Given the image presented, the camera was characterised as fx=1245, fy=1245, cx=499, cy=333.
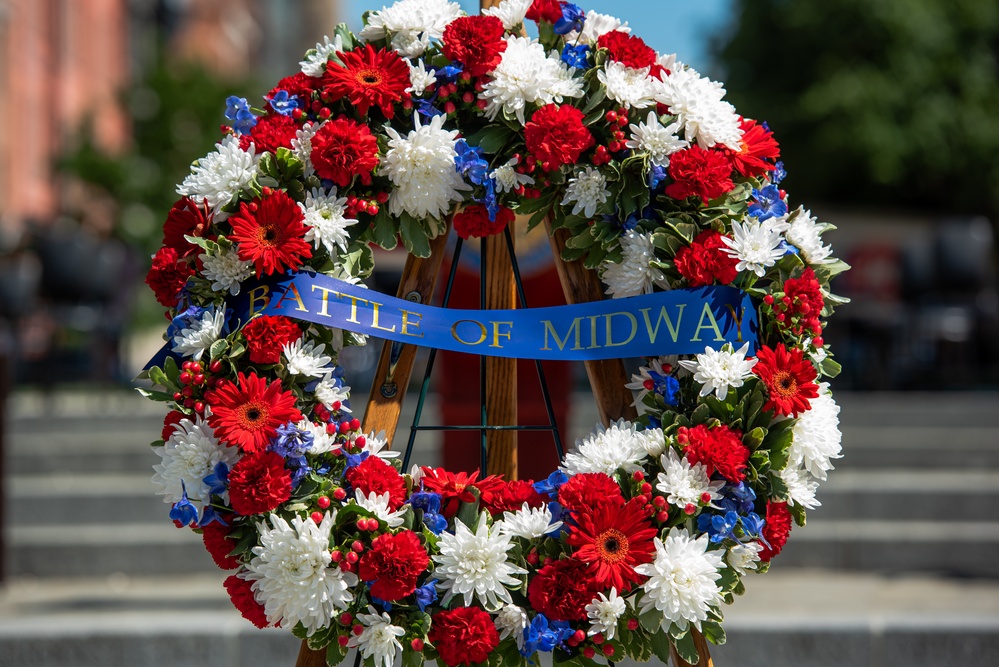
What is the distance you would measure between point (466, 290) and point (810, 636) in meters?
1.68

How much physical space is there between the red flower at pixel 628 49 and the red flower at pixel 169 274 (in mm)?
1017

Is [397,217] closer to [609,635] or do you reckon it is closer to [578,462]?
[578,462]

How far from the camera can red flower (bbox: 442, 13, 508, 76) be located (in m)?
2.63

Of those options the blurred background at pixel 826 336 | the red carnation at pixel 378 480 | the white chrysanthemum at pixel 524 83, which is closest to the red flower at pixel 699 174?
the white chrysanthemum at pixel 524 83

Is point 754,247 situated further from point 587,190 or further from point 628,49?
point 628,49

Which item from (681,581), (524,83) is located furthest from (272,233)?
(681,581)

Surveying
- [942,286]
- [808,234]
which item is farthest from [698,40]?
[808,234]

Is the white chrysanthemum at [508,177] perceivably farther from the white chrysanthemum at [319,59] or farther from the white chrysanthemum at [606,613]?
the white chrysanthemum at [606,613]

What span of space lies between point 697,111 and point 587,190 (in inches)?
11.5

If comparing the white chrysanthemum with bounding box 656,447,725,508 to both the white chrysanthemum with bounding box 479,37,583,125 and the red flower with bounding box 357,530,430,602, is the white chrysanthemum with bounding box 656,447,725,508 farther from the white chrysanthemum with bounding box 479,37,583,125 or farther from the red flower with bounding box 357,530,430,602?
the white chrysanthemum with bounding box 479,37,583,125

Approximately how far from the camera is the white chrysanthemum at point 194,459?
2.54 metres

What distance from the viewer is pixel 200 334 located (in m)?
2.58

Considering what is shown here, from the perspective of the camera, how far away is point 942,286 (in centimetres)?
921

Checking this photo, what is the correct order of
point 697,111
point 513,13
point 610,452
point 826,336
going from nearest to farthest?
point 610,452 → point 697,111 → point 513,13 → point 826,336
